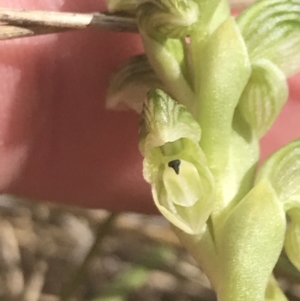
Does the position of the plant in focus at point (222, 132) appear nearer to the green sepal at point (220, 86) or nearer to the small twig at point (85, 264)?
the green sepal at point (220, 86)

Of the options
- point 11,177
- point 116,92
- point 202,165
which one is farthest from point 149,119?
point 11,177

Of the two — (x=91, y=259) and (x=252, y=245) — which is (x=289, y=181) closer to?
(x=252, y=245)

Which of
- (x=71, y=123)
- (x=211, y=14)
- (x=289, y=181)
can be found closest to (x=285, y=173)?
(x=289, y=181)

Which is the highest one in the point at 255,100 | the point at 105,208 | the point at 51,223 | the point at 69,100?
the point at 255,100

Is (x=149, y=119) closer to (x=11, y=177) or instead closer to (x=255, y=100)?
(x=255, y=100)

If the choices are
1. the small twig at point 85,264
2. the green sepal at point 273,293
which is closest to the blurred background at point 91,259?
the small twig at point 85,264
